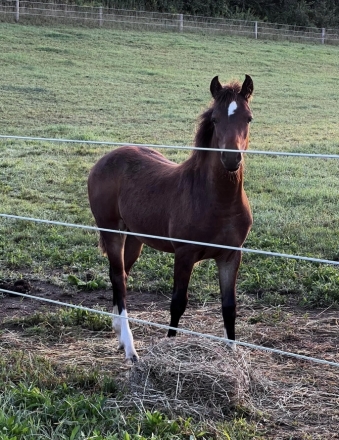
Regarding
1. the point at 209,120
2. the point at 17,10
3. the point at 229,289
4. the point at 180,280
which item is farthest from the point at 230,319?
the point at 17,10

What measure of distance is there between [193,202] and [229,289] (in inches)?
27.8

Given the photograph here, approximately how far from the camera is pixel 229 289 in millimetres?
4711

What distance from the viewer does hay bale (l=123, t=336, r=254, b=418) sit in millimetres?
3668

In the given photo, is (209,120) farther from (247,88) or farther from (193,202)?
(193,202)

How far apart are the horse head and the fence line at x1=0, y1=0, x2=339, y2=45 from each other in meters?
24.8

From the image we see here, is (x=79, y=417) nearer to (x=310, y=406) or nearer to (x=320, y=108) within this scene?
(x=310, y=406)

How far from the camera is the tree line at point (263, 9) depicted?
35.2 metres

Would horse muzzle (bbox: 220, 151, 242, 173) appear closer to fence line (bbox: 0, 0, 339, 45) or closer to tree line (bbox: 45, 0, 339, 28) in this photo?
fence line (bbox: 0, 0, 339, 45)

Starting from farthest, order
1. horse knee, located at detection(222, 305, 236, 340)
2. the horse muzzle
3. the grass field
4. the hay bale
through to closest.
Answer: the grass field, horse knee, located at detection(222, 305, 236, 340), the horse muzzle, the hay bale

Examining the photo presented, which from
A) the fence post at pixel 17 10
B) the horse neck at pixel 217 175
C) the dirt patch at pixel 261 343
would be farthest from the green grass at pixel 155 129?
the horse neck at pixel 217 175

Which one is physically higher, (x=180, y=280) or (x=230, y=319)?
(x=180, y=280)

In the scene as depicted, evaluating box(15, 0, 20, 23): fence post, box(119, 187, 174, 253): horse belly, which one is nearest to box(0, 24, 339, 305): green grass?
box(119, 187, 174, 253): horse belly

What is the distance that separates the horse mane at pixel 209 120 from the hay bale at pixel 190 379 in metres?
1.44

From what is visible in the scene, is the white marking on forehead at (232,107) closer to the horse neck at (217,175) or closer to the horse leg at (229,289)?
the horse neck at (217,175)
